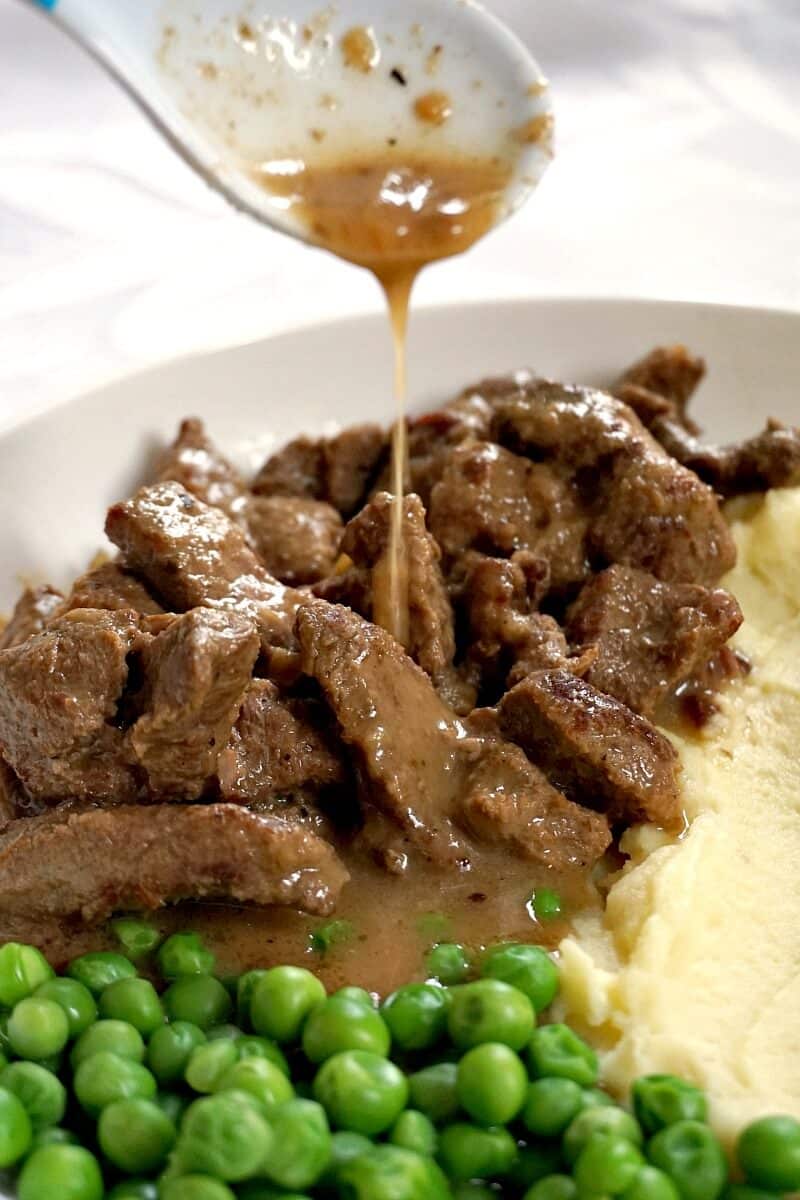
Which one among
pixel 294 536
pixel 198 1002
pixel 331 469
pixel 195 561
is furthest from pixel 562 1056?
pixel 331 469

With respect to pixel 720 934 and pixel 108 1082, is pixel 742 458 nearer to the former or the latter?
pixel 720 934

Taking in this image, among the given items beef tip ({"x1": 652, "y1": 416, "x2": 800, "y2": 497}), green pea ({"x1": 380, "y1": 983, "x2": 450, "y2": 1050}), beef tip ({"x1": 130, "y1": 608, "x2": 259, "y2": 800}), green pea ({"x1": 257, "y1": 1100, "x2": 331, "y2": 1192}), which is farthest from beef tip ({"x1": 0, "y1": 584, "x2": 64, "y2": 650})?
beef tip ({"x1": 652, "y1": 416, "x2": 800, "y2": 497})

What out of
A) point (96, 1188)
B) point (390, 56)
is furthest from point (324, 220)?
point (96, 1188)

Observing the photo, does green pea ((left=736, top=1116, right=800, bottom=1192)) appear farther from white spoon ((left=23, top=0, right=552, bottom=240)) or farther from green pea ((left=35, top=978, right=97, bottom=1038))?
white spoon ((left=23, top=0, right=552, bottom=240))

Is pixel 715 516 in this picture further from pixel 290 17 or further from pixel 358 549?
pixel 290 17

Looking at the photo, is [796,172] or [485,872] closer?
[485,872]

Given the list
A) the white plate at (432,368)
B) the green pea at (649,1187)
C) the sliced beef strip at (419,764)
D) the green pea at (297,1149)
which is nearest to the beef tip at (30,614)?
the white plate at (432,368)
